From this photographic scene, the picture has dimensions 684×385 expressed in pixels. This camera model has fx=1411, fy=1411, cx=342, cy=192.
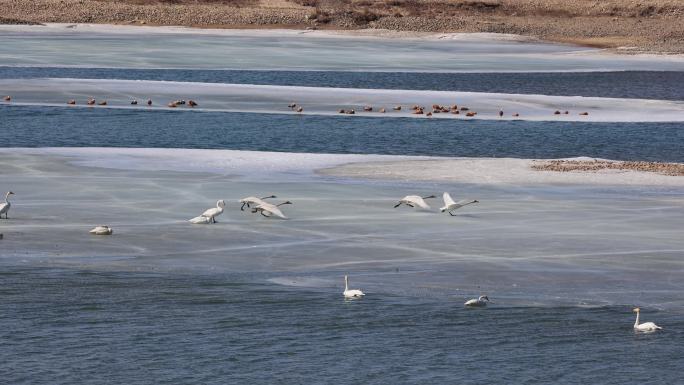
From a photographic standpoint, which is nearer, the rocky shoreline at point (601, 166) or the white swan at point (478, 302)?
the white swan at point (478, 302)

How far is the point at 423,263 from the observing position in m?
19.5

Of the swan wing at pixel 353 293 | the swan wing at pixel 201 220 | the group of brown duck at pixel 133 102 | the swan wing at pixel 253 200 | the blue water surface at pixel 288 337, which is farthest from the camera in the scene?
the group of brown duck at pixel 133 102

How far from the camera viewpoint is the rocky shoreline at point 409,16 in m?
85.4

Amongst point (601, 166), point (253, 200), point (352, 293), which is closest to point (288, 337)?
point (352, 293)

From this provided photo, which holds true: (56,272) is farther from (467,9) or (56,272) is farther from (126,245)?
(467,9)

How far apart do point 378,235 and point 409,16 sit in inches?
2845

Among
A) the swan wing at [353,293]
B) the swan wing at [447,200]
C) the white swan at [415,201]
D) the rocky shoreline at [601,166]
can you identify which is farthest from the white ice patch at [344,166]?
the swan wing at [353,293]

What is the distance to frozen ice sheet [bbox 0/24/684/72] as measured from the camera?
197 feet

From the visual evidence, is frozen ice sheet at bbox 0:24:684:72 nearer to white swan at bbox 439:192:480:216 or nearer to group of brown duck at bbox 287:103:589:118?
group of brown duck at bbox 287:103:589:118

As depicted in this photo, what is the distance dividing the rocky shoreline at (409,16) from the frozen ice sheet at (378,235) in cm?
5391

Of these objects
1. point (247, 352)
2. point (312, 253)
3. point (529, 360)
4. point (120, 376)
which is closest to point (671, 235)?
point (312, 253)

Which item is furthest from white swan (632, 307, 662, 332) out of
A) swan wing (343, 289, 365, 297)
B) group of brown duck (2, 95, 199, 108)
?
group of brown duck (2, 95, 199, 108)

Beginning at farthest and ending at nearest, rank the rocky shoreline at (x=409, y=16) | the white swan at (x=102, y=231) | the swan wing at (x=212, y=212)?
the rocky shoreline at (x=409, y=16) → the swan wing at (x=212, y=212) → the white swan at (x=102, y=231)

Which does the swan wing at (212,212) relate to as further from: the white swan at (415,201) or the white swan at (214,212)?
the white swan at (415,201)
